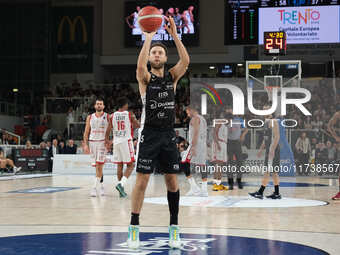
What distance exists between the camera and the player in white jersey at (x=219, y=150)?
1168 centimetres

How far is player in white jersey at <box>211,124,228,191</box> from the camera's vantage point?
11680mm

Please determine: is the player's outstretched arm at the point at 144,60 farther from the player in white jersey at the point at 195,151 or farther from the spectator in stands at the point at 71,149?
the spectator in stands at the point at 71,149

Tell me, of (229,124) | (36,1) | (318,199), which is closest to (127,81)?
(36,1)

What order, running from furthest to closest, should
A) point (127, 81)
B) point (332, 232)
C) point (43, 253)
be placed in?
point (127, 81), point (332, 232), point (43, 253)

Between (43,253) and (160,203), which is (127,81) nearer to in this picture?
(160,203)

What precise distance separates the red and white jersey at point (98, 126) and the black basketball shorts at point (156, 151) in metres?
5.33

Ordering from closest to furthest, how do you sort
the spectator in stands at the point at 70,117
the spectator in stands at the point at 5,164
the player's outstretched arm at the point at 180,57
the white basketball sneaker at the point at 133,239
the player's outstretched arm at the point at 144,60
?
the white basketball sneaker at the point at 133,239 → the player's outstretched arm at the point at 144,60 → the player's outstretched arm at the point at 180,57 → the spectator in stands at the point at 5,164 → the spectator in stands at the point at 70,117

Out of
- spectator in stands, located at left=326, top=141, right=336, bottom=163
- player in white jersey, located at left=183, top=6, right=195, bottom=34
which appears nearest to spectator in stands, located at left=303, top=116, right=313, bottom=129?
spectator in stands, located at left=326, top=141, right=336, bottom=163

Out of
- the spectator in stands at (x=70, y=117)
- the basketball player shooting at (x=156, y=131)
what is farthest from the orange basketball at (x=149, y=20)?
the spectator in stands at (x=70, y=117)

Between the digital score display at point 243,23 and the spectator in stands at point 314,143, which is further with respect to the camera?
the digital score display at point 243,23

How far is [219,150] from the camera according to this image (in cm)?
1190

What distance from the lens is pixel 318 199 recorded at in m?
9.92

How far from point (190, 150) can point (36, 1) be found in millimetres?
24106

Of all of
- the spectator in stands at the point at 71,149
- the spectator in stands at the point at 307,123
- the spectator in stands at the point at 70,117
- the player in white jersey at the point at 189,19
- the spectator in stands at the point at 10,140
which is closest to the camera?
the spectator in stands at the point at 307,123
